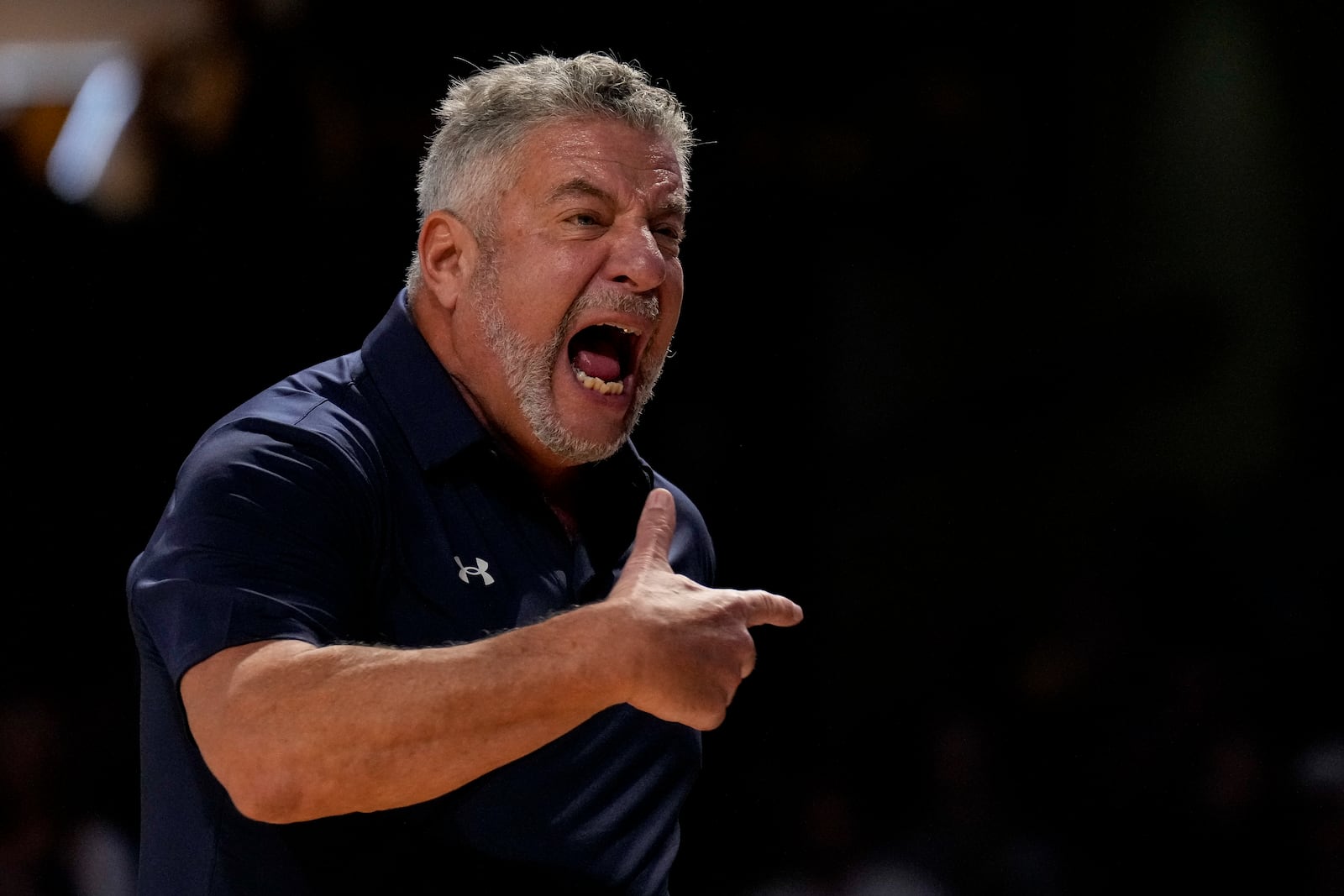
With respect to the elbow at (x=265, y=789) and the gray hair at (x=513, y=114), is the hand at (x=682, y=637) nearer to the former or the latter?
the elbow at (x=265, y=789)

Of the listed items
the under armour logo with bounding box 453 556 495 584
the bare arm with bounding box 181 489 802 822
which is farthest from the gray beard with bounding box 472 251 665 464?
the bare arm with bounding box 181 489 802 822

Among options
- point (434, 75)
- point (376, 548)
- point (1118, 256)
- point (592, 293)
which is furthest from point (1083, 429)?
point (376, 548)

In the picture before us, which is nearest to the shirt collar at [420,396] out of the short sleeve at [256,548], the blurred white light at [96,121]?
the short sleeve at [256,548]

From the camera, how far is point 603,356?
154 centimetres

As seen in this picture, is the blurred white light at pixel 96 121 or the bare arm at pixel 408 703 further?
the blurred white light at pixel 96 121

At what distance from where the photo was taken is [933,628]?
10.1 feet

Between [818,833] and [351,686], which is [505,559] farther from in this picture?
[818,833]

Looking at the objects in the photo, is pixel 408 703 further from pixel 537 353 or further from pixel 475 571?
pixel 537 353

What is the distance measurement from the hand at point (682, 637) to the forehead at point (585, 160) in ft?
1.42

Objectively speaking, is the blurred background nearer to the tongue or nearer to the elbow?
the tongue

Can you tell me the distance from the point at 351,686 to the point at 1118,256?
263 cm

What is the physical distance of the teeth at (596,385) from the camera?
1.47m

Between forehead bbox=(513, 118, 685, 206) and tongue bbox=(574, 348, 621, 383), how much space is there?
18 centimetres

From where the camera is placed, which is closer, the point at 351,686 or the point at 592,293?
the point at 351,686
